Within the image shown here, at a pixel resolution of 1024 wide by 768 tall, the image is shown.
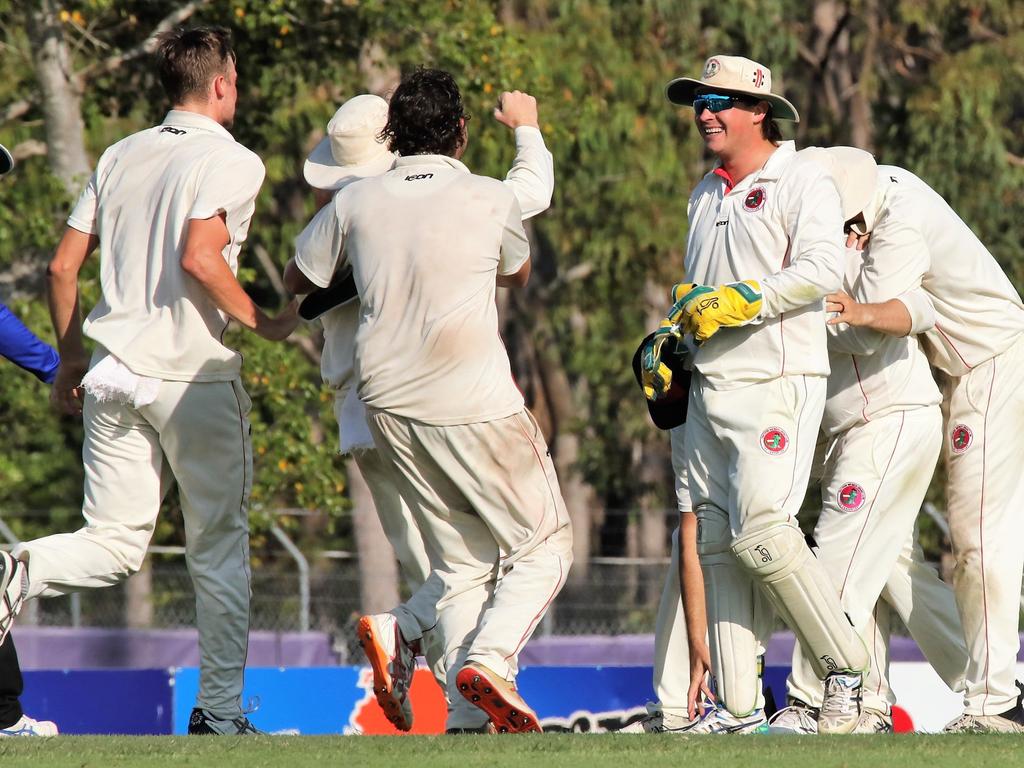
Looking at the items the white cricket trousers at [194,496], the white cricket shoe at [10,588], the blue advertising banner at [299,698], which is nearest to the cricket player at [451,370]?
the white cricket trousers at [194,496]

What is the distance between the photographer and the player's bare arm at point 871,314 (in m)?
6.27

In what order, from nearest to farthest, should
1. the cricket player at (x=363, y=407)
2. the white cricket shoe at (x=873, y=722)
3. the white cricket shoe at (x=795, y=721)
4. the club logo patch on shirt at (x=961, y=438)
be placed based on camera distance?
the cricket player at (x=363, y=407), the white cricket shoe at (x=795, y=721), the white cricket shoe at (x=873, y=722), the club logo patch on shirt at (x=961, y=438)

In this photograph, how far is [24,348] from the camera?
6.79 meters

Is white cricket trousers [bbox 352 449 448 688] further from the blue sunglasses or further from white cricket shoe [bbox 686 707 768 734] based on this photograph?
the blue sunglasses

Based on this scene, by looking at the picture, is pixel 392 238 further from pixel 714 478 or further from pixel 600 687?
pixel 600 687

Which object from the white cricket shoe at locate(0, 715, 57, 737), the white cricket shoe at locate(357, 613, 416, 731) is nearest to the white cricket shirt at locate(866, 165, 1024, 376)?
the white cricket shoe at locate(357, 613, 416, 731)

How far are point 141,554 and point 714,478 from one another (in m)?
2.14

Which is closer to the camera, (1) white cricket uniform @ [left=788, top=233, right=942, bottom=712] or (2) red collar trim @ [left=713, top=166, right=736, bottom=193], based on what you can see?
(2) red collar trim @ [left=713, top=166, right=736, bottom=193]

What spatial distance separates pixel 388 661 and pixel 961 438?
2417mm

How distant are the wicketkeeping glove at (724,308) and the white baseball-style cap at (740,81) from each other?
2.56ft

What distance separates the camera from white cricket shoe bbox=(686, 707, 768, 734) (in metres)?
6.16

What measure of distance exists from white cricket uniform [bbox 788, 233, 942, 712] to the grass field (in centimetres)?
107

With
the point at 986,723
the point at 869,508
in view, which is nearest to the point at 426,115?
the point at 869,508

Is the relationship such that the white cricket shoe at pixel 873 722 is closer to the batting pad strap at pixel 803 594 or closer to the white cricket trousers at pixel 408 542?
the batting pad strap at pixel 803 594
